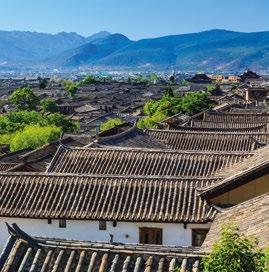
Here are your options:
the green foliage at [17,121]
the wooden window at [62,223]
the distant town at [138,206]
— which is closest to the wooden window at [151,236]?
the distant town at [138,206]

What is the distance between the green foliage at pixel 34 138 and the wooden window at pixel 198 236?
3756 centimetres

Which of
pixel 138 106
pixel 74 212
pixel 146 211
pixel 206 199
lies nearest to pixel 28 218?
pixel 74 212

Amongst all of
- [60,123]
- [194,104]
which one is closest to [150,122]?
[60,123]

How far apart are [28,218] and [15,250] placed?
8.19 meters

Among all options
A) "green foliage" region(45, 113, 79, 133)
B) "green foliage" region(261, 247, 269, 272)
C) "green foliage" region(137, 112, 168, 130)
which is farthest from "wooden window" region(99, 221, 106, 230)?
"green foliage" region(45, 113, 79, 133)

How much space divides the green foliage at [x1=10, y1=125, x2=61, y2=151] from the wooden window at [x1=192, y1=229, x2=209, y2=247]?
37559 mm

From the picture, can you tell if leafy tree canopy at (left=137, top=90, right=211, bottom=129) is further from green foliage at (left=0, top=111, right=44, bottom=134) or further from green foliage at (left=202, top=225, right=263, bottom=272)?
green foliage at (left=202, top=225, right=263, bottom=272)

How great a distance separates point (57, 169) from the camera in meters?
27.2

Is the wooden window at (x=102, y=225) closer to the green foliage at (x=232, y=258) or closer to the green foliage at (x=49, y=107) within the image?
the green foliage at (x=232, y=258)

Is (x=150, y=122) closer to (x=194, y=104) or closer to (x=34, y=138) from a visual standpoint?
(x=194, y=104)

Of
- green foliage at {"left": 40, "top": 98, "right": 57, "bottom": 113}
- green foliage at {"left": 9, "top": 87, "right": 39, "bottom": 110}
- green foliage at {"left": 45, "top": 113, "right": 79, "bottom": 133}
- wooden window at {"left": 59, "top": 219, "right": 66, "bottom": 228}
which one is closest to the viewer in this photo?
wooden window at {"left": 59, "top": 219, "right": 66, "bottom": 228}

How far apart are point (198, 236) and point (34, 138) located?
130ft

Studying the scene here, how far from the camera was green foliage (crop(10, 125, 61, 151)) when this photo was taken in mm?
56031

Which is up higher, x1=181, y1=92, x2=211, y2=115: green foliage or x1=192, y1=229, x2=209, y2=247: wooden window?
x1=181, y1=92, x2=211, y2=115: green foliage
